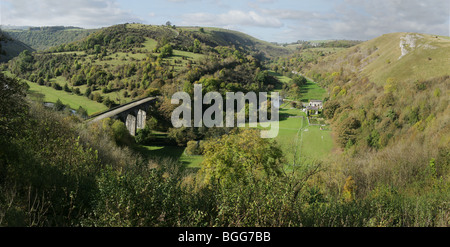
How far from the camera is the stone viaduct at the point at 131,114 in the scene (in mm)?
39250

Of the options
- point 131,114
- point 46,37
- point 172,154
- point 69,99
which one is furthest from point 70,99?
point 46,37

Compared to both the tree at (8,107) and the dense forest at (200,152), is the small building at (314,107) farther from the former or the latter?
the tree at (8,107)

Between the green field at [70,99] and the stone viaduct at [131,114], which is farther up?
the green field at [70,99]

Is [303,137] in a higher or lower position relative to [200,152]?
higher

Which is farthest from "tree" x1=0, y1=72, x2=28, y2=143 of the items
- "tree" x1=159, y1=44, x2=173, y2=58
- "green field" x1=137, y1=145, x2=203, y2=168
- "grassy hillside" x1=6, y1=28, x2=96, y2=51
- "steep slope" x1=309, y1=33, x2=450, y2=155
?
"grassy hillside" x1=6, y1=28, x2=96, y2=51

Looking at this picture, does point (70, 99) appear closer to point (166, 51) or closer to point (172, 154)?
point (172, 154)

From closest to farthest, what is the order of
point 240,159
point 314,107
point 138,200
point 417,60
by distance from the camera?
point 138,200 → point 240,159 → point 417,60 → point 314,107

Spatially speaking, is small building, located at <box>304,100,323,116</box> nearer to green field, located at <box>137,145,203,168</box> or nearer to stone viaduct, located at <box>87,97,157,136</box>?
green field, located at <box>137,145,203,168</box>

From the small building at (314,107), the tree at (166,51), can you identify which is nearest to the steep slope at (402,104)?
the small building at (314,107)

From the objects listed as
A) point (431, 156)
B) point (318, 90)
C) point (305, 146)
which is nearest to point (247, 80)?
point (318, 90)

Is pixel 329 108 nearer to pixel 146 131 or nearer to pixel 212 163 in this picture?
pixel 146 131

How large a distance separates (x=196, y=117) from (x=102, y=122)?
71.5 ft

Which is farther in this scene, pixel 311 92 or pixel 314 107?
pixel 311 92

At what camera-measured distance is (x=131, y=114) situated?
45.8 meters
